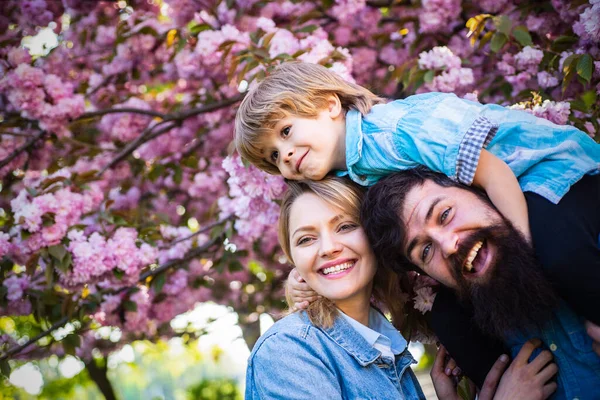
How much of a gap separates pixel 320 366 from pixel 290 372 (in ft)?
0.38

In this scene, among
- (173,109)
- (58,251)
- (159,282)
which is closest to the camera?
(58,251)

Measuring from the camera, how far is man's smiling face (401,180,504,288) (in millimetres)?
1947

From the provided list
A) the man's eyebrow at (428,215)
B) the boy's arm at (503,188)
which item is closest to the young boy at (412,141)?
the boy's arm at (503,188)

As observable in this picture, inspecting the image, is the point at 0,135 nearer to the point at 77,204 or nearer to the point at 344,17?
the point at 77,204

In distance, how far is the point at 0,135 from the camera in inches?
172

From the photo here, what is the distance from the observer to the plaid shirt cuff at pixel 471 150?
202 centimetres

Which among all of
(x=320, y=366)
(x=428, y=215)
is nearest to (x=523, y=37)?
(x=428, y=215)

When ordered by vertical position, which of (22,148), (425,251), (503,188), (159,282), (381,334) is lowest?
(159,282)

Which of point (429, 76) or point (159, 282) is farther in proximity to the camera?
point (159, 282)

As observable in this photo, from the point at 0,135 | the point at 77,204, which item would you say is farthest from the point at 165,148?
the point at 77,204

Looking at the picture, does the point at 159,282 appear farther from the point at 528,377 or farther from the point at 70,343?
the point at 528,377

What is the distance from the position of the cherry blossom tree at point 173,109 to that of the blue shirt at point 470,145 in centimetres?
42

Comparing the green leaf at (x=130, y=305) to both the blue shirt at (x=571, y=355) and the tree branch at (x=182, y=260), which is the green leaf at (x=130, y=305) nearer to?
the tree branch at (x=182, y=260)

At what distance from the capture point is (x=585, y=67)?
2557mm
